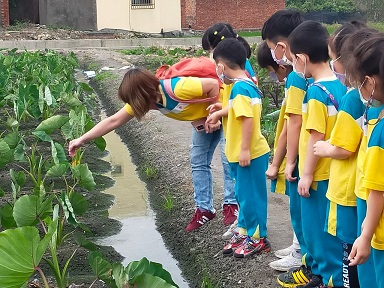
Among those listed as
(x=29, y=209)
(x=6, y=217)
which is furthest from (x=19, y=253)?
(x=6, y=217)

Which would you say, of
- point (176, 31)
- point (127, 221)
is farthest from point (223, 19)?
point (127, 221)

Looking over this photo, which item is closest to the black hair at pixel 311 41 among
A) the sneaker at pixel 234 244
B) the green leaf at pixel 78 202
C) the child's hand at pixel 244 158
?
the child's hand at pixel 244 158

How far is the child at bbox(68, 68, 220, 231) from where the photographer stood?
488cm

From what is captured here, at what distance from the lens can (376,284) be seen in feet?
10.7

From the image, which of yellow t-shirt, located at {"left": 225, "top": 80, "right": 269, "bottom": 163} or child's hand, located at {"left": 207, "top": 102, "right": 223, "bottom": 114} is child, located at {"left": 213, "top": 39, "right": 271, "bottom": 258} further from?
child's hand, located at {"left": 207, "top": 102, "right": 223, "bottom": 114}

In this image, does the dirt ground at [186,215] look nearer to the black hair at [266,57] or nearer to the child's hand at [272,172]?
the child's hand at [272,172]

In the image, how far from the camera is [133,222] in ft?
21.5

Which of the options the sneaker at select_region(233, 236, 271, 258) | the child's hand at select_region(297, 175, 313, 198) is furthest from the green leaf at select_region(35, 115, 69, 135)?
the child's hand at select_region(297, 175, 313, 198)

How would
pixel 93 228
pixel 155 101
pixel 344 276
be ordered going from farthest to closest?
1. pixel 93 228
2. pixel 155 101
3. pixel 344 276

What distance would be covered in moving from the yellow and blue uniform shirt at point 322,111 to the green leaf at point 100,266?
3.80ft

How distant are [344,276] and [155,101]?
183 cm

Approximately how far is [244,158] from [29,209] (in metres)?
1.30

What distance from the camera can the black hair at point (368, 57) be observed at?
3012mm

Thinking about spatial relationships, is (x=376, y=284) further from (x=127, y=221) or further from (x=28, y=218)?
(x=127, y=221)
